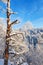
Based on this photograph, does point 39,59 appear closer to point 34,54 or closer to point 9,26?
point 34,54

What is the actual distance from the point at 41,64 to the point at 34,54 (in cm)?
384

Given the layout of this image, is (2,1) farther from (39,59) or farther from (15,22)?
(39,59)

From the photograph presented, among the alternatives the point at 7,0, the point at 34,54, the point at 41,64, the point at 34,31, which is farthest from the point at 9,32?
the point at 34,31

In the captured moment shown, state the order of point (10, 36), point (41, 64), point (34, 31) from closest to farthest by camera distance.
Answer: point (10, 36), point (41, 64), point (34, 31)

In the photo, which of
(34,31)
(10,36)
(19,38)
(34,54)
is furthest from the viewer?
(34,31)

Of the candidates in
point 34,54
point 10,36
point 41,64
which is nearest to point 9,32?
point 10,36

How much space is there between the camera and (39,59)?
3834cm

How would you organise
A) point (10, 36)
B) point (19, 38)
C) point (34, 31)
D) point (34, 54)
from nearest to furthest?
point (10, 36) < point (19, 38) < point (34, 54) < point (34, 31)

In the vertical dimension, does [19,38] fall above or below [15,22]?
below

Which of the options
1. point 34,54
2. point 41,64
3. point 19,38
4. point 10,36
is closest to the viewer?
point 10,36

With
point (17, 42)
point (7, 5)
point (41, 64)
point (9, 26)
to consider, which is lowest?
point (41, 64)

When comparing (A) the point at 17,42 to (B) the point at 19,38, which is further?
(B) the point at 19,38

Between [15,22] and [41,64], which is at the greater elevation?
[15,22]

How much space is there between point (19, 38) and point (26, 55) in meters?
31.6
